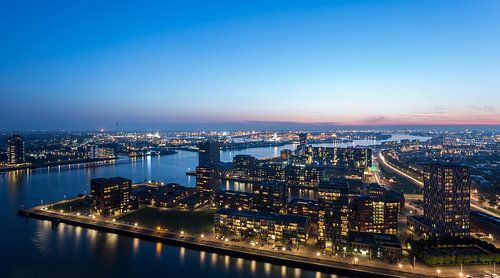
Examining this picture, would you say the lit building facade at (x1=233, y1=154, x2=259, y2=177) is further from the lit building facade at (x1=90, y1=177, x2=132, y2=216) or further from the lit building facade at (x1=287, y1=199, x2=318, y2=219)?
the lit building facade at (x1=90, y1=177, x2=132, y2=216)

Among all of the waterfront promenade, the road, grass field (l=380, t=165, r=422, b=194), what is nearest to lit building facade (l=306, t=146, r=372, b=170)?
the road

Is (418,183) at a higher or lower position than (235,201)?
lower

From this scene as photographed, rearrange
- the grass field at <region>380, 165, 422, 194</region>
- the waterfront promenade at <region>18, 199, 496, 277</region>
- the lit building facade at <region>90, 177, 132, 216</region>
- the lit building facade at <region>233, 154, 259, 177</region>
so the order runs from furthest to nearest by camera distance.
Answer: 1. the lit building facade at <region>233, 154, 259, 177</region>
2. the grass field at <region>380, 165, 422, 194</region>
3. the lit building facade at <region>90, 177, 132, 216</region>
4. the waterfront promenade at <region>18, 199, 496, 277</region>

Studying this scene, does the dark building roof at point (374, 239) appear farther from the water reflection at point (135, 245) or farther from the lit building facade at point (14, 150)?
the lit building facade at point (14, 150)

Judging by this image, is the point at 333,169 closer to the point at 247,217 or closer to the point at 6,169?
the point at 247,217

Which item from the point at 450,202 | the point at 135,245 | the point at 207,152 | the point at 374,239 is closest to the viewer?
the point at 374,239

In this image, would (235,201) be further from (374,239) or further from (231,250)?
(374,239)

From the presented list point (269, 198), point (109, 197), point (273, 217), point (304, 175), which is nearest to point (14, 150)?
point (109, 197)

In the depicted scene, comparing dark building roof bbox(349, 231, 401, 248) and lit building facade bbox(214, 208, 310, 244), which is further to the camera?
lit building facade bbox(214, 208, 310, 244)
